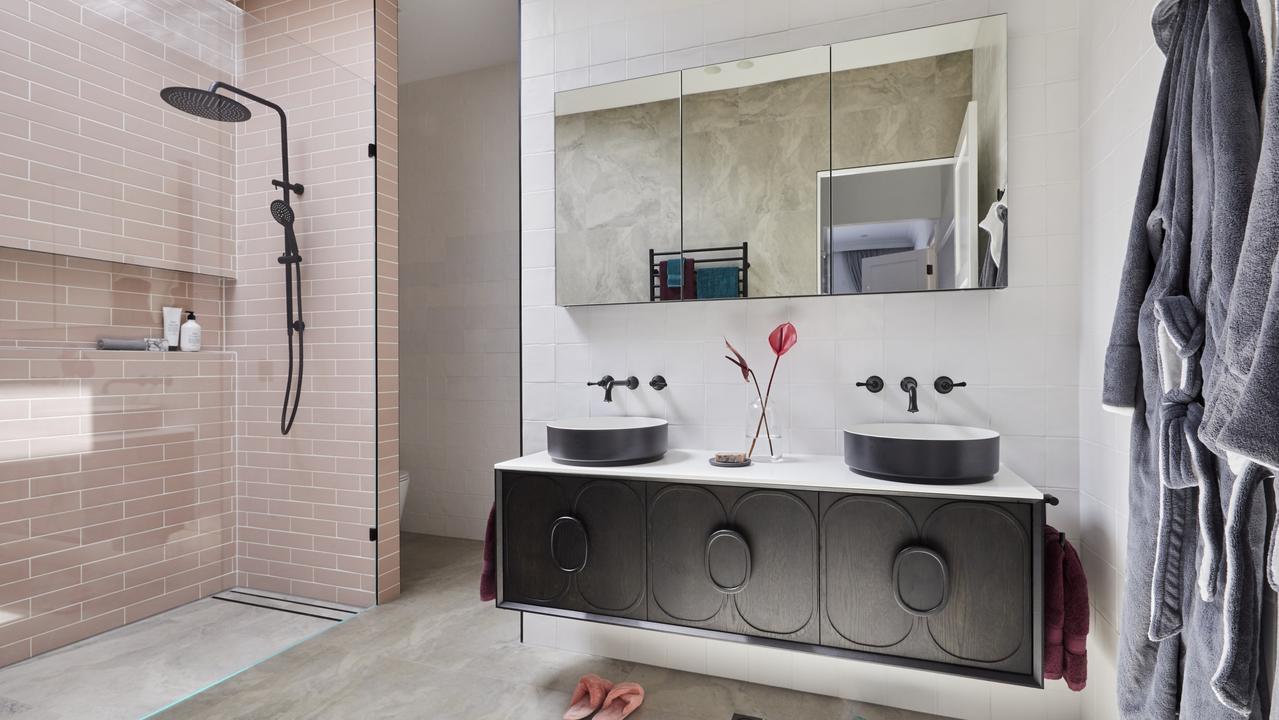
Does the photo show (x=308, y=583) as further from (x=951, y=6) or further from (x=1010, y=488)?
(x=951, y=6)

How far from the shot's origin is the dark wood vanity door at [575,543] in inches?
70.0

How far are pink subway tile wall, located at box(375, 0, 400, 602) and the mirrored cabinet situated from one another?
91cm

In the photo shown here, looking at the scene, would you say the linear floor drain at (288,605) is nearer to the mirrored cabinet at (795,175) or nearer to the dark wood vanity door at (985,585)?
the mirrored cabinet at (795,175)

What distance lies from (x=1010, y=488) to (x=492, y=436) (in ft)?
9.13

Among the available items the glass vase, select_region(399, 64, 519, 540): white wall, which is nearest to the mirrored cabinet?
the glass vase

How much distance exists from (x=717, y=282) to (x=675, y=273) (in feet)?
0.52

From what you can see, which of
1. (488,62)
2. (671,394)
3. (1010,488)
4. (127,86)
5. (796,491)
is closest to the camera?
(1010,488)

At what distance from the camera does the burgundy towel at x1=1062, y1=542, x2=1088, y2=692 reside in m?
1.46

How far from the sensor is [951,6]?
1844mm

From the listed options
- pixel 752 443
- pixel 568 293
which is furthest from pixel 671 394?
pixel 568 293

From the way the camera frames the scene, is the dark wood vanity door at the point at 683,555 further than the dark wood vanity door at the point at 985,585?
Yes

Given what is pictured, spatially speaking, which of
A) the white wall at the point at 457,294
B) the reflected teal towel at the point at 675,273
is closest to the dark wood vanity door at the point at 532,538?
the reflected teal towel at the point at 675,273

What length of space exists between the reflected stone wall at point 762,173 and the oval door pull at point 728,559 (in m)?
0.82

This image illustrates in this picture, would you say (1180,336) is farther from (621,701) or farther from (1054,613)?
(621,701)
